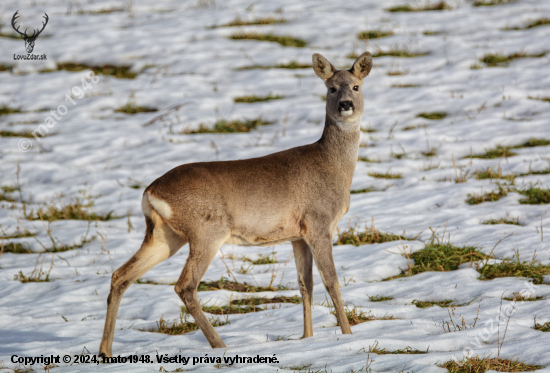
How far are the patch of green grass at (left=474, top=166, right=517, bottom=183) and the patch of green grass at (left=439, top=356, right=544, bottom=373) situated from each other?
17.2 feet

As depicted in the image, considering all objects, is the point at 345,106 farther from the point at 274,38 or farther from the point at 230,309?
the point at 274,38

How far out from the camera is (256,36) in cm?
1611

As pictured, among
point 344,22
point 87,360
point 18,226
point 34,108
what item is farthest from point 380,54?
point 87,360

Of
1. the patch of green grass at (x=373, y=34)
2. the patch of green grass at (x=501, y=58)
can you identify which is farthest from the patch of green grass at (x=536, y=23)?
the patch of green grass at (x=373, y=34)

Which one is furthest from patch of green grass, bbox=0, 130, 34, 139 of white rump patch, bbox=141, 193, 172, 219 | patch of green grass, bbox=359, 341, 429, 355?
patch of green grass, bbox=359, 341, 429, 355

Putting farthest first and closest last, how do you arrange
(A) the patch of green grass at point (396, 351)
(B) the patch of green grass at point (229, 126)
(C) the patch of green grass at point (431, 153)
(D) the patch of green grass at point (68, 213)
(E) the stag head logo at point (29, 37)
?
(E) the stag head logo at point (29, 37) → (B) the patch of green grass at point (229, 126) → (C) the patch of green grass at point (431, 153) → (D) the patch of green grass at point (68, 213) → (A) the patch of green grass at point (396, 351)

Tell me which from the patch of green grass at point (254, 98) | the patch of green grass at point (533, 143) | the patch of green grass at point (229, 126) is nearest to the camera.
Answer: the patch of green grass at point (533, 143)

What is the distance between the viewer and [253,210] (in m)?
5.11

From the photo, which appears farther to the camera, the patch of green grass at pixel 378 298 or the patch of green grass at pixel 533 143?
the patch of green grass at pixel 533 143

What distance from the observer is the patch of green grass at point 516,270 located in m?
6.02

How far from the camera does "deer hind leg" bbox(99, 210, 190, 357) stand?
4957mm

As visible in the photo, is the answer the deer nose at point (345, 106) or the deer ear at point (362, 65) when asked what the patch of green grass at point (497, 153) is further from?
the deer nose at point (345, 106)

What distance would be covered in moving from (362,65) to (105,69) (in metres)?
10.4

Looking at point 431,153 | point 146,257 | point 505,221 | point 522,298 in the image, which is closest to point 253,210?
point 146,257
